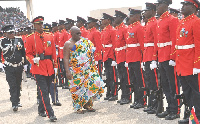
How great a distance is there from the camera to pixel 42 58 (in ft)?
24.2

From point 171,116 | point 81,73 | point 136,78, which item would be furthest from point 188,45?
point 81,73

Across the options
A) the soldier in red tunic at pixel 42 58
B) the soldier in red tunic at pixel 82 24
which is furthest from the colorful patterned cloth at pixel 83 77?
the soldier in red tunic at pixel 82 24

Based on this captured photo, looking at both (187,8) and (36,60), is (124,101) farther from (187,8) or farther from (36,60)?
(187,8)

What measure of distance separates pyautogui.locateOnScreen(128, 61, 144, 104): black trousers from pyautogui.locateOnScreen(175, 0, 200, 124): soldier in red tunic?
2.07m

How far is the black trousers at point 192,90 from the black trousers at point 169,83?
561mm

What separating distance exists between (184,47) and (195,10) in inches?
28.1

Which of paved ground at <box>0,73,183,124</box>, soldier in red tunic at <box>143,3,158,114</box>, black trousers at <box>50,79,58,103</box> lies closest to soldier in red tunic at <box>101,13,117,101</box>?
paved ground at <box>0,73,183,124</box>

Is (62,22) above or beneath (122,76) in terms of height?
above

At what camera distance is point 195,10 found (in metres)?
5.77

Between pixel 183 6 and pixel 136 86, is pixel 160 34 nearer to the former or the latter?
pixel 183 6

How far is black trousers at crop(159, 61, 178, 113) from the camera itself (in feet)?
21.4

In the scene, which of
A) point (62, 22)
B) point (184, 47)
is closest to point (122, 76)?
point (184, 47)

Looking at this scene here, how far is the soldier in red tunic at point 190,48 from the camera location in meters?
5.55

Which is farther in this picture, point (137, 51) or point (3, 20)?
point (3, 20)
